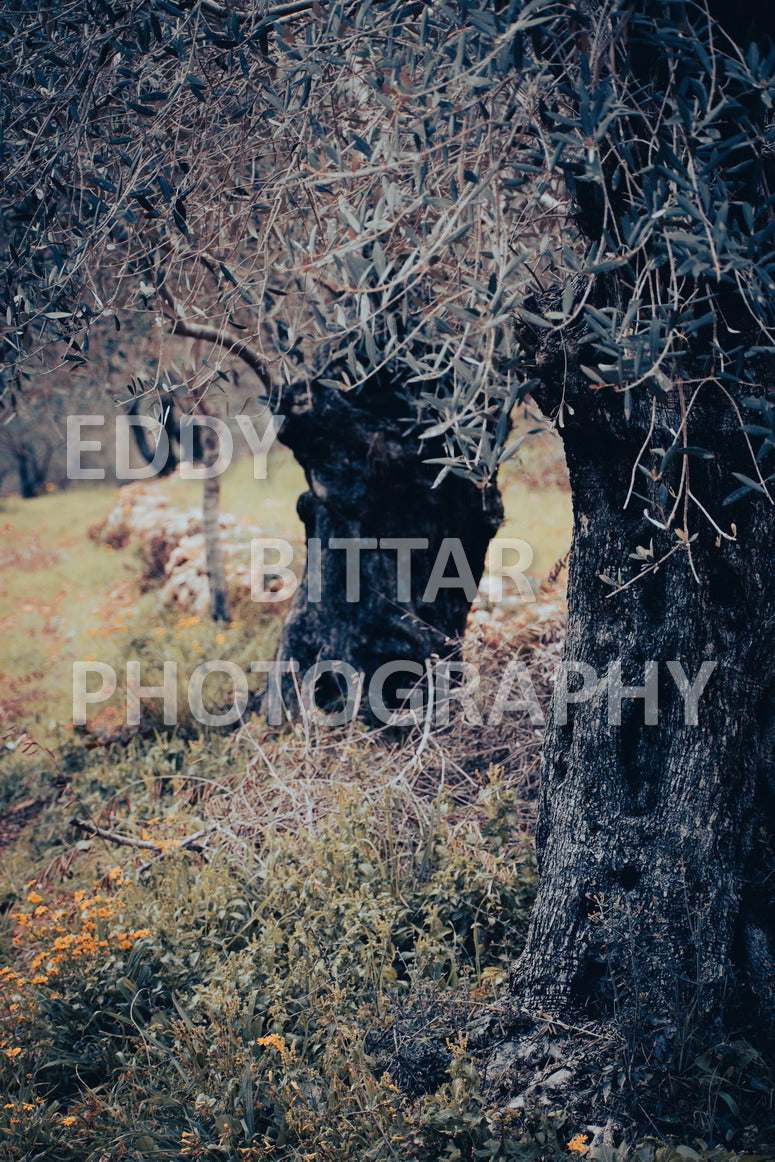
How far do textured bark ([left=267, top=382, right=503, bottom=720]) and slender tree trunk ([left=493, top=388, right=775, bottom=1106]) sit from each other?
81.9 inches

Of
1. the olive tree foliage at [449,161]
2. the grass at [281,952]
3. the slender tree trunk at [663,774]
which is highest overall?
the olive tree foliage at [449,161]

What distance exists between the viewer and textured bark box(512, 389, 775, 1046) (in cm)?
270

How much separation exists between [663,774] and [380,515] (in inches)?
108

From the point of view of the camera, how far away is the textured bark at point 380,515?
16.5 feet

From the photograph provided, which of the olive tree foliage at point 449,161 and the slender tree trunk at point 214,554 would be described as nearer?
the olive tree foliage at point 449,161

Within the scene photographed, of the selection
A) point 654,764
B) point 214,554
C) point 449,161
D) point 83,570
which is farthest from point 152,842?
point 83,570

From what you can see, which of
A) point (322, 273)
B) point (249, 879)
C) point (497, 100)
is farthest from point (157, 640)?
point (497, 100)

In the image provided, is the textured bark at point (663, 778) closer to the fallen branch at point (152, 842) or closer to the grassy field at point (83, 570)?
the fallen branch at point (152, 842)

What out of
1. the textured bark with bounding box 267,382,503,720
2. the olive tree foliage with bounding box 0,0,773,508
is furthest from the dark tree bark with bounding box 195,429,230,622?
the olive tree foliage with bounding box 0,0,773,508

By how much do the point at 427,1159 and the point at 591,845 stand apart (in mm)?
1092

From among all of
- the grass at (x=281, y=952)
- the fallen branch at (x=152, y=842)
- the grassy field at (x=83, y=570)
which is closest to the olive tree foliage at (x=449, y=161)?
the grass at (x=281, y=952)

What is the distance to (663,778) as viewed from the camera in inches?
112

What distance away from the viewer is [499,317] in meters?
2.11

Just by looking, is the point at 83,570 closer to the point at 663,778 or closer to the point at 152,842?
the point at 152,842
